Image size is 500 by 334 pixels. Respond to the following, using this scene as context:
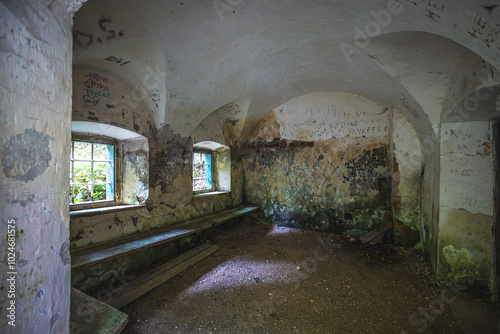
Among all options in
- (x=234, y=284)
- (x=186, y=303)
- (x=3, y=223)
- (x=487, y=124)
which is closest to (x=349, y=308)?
(x=234, y=284)

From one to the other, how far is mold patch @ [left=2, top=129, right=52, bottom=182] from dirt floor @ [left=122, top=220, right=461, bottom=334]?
1897 millimetres

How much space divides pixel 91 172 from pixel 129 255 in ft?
4.44

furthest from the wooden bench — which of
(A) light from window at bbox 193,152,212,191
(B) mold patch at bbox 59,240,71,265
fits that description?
(B) mold patch at bbox 59,240,71,265

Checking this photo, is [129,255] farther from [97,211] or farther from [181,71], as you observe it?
[181,71]

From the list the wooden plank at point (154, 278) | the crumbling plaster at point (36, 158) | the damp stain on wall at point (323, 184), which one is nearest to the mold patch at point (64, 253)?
the crumbling plaster at point (36, 158)

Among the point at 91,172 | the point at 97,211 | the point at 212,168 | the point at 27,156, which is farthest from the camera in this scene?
the point at 212,168

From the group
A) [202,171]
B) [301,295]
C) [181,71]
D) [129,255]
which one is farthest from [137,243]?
[202,171]

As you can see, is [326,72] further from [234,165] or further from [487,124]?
[234,165]

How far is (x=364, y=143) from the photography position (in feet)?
14.7

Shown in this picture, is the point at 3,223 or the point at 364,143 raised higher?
the point at 364,143

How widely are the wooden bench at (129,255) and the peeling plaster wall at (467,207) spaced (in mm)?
3498

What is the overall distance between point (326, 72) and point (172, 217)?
146 inches

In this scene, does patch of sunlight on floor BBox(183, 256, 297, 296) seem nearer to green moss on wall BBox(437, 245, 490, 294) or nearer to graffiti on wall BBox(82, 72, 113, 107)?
green moss on wall BBox(437, 245, 490, 294)

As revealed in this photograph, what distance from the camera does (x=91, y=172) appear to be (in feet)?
10.5
